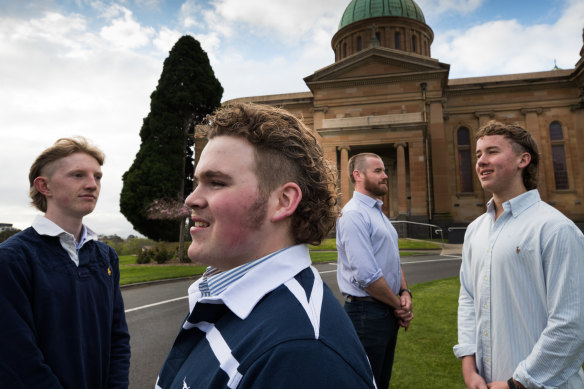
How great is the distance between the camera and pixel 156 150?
24.7 m

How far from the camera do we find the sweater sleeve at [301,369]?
2.77 ft

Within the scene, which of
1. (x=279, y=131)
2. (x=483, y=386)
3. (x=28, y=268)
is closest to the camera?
(x=279, y=131)

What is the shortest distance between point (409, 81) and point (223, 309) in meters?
30.7

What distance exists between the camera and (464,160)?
100.0 feet

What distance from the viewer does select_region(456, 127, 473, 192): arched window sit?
2997 cm

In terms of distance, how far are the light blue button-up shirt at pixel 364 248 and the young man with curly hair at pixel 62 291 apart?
1909mm

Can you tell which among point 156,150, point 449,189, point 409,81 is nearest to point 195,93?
point 156,150

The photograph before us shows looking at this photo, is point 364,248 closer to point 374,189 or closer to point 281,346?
point 374,189

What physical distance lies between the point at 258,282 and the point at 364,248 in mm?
2222

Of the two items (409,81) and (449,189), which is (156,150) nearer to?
(409,81)

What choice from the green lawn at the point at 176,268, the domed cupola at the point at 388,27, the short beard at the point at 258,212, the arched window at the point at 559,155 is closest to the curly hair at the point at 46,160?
the short beard at the point at 258,212

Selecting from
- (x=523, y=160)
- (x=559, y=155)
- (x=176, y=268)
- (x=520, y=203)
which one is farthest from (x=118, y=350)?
(x=559, y=155)

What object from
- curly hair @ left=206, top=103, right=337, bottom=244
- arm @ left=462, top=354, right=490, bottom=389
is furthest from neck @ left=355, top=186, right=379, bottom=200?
curly hair @ left=206, top=103, right=337, bottom=244

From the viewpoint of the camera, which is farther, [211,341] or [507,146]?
[507,146]
